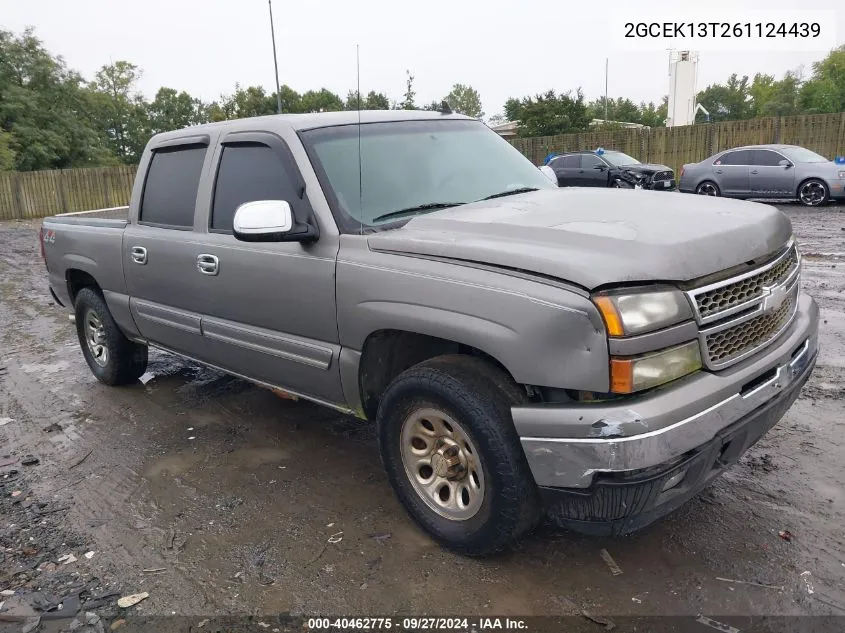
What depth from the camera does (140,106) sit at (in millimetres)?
63344

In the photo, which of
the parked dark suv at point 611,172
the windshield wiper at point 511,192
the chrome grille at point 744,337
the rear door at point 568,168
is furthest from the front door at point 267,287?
the rear door at point 568,168

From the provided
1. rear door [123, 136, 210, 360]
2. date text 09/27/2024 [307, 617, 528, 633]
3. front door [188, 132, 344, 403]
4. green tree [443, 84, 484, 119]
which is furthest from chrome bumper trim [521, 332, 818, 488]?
green tree [443, 84, 484, 119]

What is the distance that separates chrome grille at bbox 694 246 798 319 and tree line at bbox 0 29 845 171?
2.91 meters

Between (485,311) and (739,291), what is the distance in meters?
1.02

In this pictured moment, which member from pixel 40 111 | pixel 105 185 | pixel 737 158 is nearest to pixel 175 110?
pixel 40 111

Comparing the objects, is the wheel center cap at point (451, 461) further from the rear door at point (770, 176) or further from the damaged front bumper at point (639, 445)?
the rear door at point (770, 176)

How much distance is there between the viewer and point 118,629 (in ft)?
8.76

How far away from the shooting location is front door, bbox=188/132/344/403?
11.1 feet

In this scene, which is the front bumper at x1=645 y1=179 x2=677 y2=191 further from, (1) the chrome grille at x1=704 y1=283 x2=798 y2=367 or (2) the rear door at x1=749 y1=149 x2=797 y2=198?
(1) the chrome grille at x1=704 y1=283 x2=798 y2=367

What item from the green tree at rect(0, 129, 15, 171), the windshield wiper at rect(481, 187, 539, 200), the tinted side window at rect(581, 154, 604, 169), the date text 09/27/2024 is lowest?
the date text 09/27/2024

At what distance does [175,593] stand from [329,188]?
1991mm

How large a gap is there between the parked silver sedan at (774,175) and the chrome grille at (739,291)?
14197 millimetres

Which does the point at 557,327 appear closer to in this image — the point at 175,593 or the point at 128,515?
the point at 175,593

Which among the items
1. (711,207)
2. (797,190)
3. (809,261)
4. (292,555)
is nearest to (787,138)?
(797,190)
